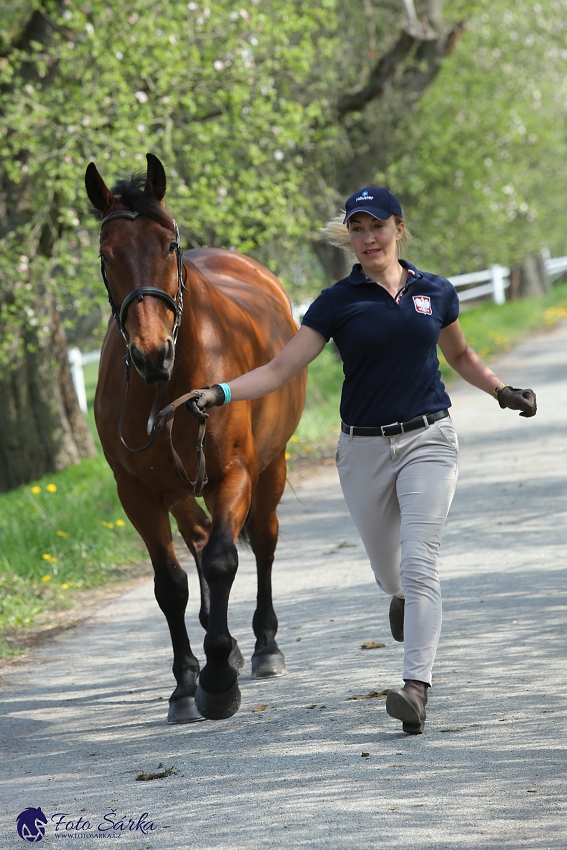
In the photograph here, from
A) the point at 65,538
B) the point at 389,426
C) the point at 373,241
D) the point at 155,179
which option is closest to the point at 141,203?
the point at 155,179

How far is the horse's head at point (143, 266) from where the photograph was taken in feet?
13.5

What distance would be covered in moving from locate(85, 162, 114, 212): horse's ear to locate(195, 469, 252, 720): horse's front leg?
4.38 feet

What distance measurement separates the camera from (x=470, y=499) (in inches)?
340

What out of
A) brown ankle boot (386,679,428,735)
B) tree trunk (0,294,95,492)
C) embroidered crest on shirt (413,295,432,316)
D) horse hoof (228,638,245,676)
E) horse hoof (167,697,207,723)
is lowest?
horse hoof (167,697,207,723)

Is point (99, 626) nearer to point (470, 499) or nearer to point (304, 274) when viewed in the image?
point (470, 499)

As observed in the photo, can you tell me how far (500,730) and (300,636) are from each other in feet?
6.39

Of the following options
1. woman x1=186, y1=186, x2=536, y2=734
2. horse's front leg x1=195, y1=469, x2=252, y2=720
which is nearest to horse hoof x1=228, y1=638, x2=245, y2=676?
horse's front leg x1=195, y1=469, x2=252, y2=720

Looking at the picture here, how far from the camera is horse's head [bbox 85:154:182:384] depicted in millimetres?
4129

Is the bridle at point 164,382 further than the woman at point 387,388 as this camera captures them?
No

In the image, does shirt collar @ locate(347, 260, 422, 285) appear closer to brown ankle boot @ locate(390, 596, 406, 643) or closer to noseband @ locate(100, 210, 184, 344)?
noseband @ locate(100, 210, 184, 344)

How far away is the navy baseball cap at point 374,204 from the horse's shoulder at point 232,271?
1.80m

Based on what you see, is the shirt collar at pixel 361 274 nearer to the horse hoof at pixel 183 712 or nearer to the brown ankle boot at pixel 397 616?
the brown ankle boot at pixel 397 616

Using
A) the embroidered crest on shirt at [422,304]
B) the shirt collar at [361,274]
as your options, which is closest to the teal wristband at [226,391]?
the shirt collar at [361,274]

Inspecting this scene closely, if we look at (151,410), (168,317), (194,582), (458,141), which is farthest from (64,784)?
(458,141)
